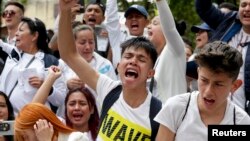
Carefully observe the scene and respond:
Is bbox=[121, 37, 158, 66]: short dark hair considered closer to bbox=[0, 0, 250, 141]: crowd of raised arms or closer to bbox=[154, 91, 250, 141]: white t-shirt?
bbox=[0, 0, 250, 141]: crowd of raised arms

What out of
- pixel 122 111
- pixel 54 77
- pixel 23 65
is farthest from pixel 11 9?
pixel 122 111

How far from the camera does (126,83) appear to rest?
423 centimetres

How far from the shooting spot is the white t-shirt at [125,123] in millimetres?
4133

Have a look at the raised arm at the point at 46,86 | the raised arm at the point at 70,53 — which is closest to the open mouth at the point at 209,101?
the raised arm at the point at 70,53

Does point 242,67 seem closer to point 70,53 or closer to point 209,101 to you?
point 70,53

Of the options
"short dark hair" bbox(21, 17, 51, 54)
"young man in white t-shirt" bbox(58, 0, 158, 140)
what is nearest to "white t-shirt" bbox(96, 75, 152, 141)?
"young man in white t-shirt" bbox(58, 0, 158, 140)

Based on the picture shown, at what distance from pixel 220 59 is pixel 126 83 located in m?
0.77

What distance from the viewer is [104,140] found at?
418 cm

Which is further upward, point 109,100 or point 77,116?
point 109,100

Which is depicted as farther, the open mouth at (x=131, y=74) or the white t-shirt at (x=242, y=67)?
the white t-shirt at (x=242, y=67)

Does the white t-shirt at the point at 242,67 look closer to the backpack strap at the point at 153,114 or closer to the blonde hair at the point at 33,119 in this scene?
the backpack strap at the point at 153,114

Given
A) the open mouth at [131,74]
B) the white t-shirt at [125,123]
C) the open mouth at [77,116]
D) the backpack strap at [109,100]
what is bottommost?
the open mouth at [77,116]

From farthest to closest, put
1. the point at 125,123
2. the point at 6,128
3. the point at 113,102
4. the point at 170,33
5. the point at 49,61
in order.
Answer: the point at 49,61
the point at 170,33
the point at 6,128
the point at 113,102
the point at 125,123

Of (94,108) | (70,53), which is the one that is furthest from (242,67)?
(70,53)
